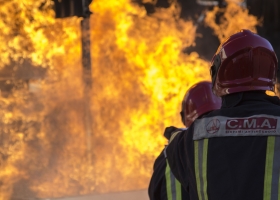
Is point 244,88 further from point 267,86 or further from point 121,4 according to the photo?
point 121,4

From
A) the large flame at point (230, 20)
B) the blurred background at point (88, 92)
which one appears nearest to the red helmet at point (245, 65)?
the blurred background at point (88, 92)

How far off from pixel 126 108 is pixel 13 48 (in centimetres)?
189

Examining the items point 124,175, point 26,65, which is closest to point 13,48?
point 26,65

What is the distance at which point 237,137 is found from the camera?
1.72 meters

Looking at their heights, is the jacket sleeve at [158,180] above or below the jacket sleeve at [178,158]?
below

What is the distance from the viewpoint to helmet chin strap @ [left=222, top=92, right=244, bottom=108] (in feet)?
6.02

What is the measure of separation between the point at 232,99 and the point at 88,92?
582 centimetres

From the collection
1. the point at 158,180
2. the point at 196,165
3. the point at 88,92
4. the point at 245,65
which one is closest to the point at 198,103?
the point at 158,180

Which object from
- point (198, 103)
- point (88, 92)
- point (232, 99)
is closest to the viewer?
Result: point (232, 99)

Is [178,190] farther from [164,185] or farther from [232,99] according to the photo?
[232,99]

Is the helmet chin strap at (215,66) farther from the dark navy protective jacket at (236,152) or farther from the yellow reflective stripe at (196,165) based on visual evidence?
the yellow reflective stripe at (196,165)

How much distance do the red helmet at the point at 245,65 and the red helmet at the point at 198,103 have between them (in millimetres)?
923

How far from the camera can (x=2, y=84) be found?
7461mm

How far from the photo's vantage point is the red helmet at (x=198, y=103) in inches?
113
